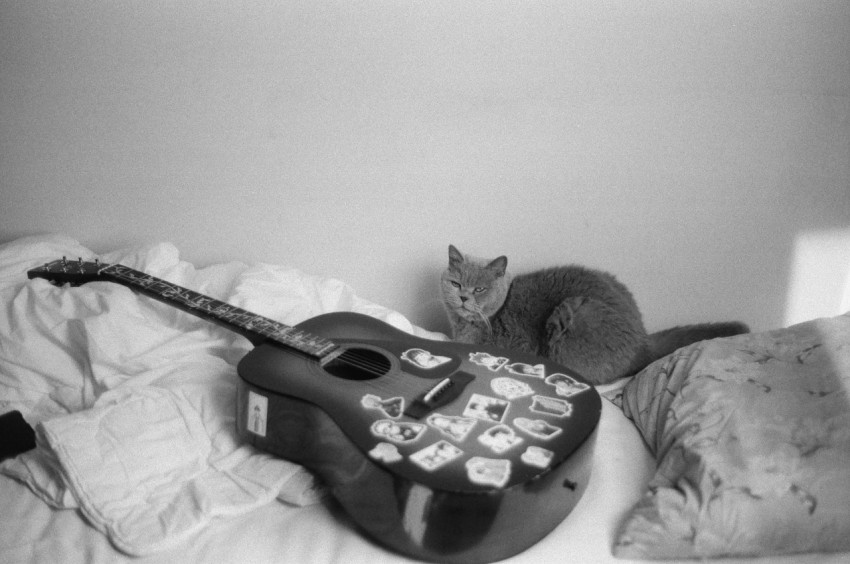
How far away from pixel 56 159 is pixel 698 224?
173 centimetres

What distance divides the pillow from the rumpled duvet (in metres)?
0.58

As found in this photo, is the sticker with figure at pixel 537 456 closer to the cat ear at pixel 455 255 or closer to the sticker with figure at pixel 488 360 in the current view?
the sticker with figure at pixel 488 360

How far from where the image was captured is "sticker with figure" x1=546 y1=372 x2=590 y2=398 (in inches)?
39.7

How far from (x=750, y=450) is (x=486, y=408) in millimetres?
412

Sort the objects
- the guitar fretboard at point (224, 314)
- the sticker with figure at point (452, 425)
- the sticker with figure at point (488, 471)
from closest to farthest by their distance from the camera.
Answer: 1. the sticker with figure at point (488, 471)
2. the sticker with figure at point (452, 425)
3. the guitar fretboard at point (224, 314)

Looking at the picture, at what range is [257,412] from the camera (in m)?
0.98

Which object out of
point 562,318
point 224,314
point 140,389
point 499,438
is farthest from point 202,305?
point 562,318

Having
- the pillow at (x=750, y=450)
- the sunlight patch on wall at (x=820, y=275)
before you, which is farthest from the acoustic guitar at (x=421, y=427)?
the sunlight patch on wall at (x=820, y=275)

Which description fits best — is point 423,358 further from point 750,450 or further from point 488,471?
point 750,450

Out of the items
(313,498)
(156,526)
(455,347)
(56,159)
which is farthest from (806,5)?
(56,159)

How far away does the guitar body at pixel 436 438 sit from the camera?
781 millimetres

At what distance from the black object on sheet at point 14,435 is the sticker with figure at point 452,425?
2.34ft

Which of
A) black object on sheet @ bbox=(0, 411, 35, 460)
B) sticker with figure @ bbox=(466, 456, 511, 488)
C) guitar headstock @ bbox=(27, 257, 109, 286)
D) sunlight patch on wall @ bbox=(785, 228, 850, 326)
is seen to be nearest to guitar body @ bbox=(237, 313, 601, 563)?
sticker with figure @ bbox=(466, 456, 511, 488)

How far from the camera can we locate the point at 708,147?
4.69 feet
